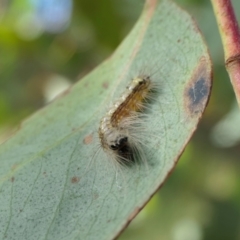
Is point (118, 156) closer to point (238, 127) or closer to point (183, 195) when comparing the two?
point (238, 127)

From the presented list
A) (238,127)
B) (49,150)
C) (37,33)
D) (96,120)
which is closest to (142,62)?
(96,120)

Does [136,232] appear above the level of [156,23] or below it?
below

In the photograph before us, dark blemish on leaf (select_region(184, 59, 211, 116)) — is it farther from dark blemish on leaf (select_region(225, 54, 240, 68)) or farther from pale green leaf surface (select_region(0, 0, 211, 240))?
dark blemish on leaf (select_region(225, 54, 240, 68))

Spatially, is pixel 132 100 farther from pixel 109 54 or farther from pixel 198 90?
pixel 109 54

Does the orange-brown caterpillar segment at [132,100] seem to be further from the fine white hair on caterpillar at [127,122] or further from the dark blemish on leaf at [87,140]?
the dark blemish on leaf at [87,140]

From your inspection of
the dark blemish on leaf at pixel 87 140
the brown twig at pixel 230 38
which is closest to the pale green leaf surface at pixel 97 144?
the dark blemish on leaf at pixel 87 140

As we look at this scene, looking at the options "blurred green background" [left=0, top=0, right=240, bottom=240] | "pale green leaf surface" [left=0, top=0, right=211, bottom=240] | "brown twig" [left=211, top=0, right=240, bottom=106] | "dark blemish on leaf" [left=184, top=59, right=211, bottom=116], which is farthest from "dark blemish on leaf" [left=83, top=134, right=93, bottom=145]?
"blurred green background" [left=0, top=0, right=240, bottom=240]
